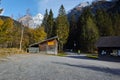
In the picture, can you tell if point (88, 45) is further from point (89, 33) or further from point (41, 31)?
point (41, 31)

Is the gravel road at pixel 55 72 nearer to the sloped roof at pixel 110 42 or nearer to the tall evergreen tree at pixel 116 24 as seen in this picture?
the sloped roof at pixel 110 42

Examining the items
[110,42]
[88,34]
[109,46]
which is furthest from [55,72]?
[88,34]

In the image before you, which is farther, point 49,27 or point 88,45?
point 49,27

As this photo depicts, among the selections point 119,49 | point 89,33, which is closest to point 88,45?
point 89,33

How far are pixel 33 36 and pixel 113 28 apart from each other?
30508mm

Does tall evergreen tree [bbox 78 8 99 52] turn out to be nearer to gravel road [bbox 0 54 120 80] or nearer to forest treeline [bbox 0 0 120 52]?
forest treeline [bbox 0 0 120 52]

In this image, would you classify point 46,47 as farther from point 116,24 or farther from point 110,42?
point 116,24

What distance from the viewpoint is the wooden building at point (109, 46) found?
55.1 m

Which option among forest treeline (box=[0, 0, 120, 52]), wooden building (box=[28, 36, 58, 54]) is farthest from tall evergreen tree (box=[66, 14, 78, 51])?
wooden building (box=[28, 36, 58, 54])

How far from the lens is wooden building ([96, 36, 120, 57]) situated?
2169 inches

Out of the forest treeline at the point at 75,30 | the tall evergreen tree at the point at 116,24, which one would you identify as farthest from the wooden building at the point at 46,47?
the tall evergreen tree at the point at 116,24

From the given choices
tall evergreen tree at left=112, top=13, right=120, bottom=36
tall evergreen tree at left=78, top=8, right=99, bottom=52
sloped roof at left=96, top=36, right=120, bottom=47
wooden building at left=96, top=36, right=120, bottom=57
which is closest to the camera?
wooden building at left=96, top=36, right=120, bottom=57

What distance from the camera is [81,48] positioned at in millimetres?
92750

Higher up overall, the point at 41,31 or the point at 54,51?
the point at 41,31
